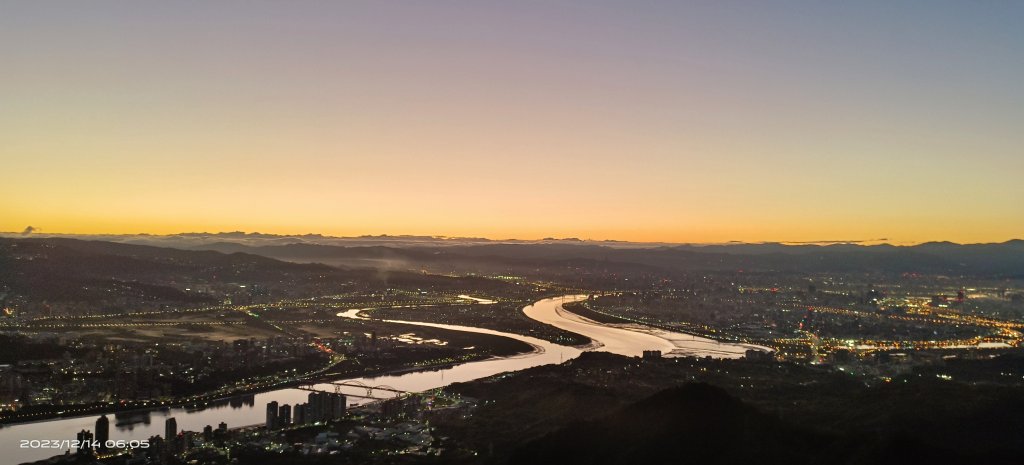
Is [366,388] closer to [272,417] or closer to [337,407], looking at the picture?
[337,407]

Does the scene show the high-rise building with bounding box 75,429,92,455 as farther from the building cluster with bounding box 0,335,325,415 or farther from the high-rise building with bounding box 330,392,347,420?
the high-rise building with bounding box 330,392,347,420

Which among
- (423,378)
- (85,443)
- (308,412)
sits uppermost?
(308,412)

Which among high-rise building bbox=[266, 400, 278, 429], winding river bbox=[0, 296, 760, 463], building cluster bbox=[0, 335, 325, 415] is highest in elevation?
high-rise building bbox=[266, 400, 278, 429]

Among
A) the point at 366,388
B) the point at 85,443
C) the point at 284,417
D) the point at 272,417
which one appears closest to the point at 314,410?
the point at 284,417

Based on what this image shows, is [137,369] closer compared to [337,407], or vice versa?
[337,407]

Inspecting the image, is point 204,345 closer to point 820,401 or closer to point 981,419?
point 820,401

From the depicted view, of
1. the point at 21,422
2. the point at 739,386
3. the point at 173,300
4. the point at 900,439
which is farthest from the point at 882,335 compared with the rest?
the point at 173,300

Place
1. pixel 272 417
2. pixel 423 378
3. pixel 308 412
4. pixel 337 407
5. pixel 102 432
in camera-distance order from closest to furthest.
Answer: pixel 102 432, pixel 272 417, pixel 308 412, pixel 337 407, pixel 423 378

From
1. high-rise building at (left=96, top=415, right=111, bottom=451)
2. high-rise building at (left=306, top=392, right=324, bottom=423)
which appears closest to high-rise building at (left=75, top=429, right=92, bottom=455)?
high-rise building at (left=96, top=415, right=111, bottom=451)
